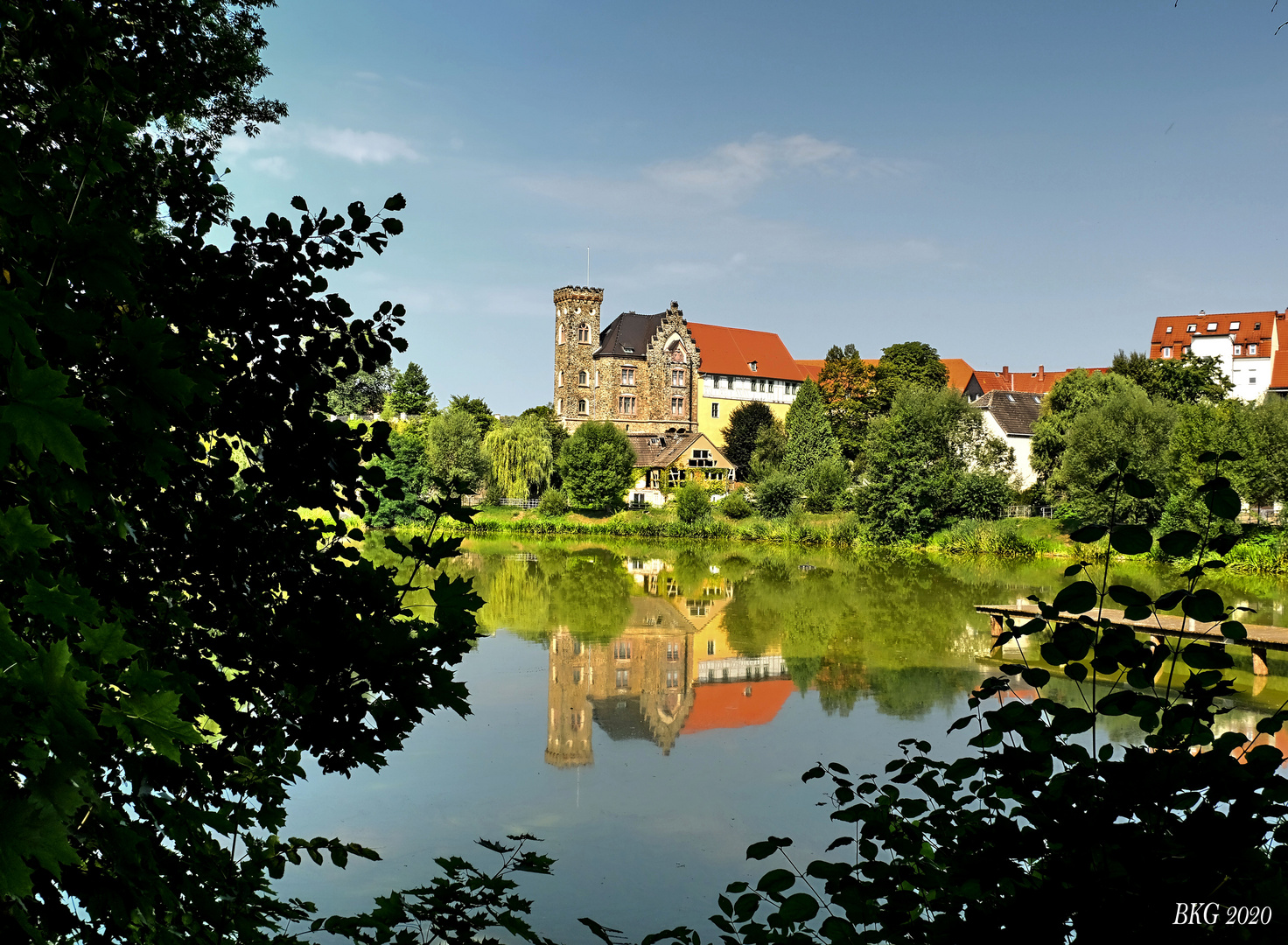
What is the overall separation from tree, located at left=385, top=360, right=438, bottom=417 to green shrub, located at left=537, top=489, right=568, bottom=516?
22392mm

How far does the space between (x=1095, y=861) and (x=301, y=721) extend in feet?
6.52

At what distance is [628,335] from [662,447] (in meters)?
8.70

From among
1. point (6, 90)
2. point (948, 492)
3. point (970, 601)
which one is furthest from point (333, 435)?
point (948, 492)

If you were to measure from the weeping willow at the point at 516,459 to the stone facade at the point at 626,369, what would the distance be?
43.2ft

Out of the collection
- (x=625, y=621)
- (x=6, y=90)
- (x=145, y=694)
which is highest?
(x=6, y=90)

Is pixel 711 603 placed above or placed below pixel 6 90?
below

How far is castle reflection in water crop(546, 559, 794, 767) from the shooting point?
35.3 ft

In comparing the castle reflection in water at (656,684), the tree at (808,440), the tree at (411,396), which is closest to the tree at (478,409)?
the tree at (411,396)

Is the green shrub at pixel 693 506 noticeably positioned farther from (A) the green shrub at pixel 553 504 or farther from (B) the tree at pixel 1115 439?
(B) the tree at pixel 1115 439

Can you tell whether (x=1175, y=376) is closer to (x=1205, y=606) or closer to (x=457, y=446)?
(x=457, y=446)

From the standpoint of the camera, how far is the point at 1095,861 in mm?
1938

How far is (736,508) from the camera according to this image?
135 feet

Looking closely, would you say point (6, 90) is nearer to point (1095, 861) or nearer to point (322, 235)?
point (322, 235)

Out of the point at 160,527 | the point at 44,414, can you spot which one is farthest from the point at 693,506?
the point at 44,414
